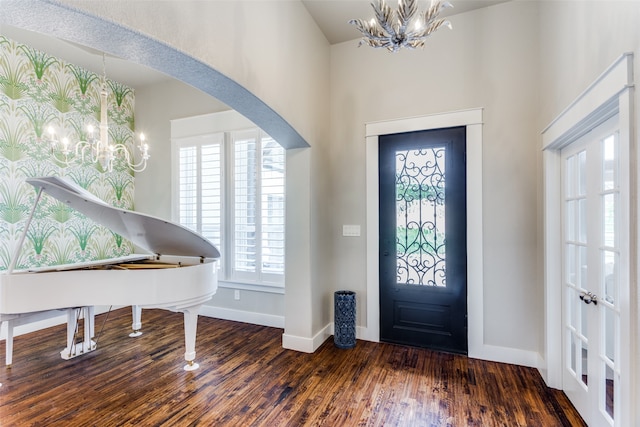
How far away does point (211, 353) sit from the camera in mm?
3127

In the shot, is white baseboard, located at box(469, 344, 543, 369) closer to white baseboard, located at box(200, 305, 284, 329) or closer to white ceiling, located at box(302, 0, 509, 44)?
white baseboard, located at box(200, 305, 284, 329)

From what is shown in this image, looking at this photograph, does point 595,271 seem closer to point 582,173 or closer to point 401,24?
point 582,173

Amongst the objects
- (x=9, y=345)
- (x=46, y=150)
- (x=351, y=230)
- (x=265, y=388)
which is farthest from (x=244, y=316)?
(x=46, y=150)

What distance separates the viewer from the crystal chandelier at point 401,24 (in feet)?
5.58

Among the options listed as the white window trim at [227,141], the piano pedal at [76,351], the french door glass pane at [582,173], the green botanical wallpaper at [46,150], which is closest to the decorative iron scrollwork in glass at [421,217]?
the french door glass pane at [582,173]

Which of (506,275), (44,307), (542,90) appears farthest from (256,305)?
(542,90)

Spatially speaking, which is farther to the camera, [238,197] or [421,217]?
[238,197]

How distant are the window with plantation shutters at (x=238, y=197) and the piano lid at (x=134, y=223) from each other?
945mm

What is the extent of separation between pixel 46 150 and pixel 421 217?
4.54 metres

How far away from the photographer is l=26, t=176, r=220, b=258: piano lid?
7.95 ft

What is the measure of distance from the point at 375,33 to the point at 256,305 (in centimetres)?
334

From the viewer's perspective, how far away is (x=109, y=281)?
2.48 metres

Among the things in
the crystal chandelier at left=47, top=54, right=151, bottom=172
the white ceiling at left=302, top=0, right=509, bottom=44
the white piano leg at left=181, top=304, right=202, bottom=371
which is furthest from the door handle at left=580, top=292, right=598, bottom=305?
the crystal chandelier at left=47, top=54, right=151, bottom=172

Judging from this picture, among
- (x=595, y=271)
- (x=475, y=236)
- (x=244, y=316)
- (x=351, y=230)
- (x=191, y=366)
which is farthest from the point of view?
(x=244, y=316)
